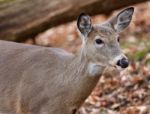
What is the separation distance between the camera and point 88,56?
7301 mm

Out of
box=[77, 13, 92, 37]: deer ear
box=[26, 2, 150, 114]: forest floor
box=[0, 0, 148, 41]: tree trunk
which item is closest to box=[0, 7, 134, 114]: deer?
box=[77, 13, 92, 37]: deer ear

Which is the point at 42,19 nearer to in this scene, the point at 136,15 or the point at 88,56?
the point at 88,56

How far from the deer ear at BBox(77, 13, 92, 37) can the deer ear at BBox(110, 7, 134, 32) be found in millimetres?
346

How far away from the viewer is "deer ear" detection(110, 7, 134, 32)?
7.57 meters

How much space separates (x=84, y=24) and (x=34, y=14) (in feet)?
9.75

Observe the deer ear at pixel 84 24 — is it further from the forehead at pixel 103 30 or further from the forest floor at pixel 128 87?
the forest floor at pixel 128 87

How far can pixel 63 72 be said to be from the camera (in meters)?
7.48

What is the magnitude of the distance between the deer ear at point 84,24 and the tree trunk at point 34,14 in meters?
2.90

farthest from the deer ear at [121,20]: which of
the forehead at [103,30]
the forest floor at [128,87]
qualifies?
the forest floor at [128,87]

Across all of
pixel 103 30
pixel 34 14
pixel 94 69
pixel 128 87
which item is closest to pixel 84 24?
pixel 103 30

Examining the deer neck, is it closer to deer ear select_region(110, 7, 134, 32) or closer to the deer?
the deer

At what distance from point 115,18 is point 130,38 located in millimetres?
4670

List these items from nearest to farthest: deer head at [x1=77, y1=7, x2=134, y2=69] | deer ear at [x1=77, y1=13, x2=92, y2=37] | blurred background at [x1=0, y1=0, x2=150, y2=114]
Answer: deer head at [x1=77, y1=7, x2=134, y2=69] → deer ear at [x1=77, y1=13, x2=92, y2=37] → blurred background at [x1=0, y1=0, x2=150, y2=114]

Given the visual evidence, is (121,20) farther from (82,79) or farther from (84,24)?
(82,79)
